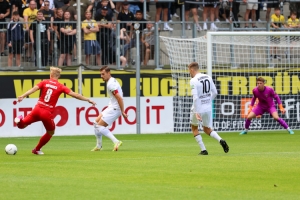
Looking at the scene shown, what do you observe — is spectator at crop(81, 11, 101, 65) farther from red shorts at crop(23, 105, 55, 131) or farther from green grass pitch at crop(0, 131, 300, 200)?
red shorts at crop(23, 105, 55, 131)

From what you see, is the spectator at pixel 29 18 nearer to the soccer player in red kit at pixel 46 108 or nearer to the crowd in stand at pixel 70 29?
the crowd in stand at pixel 70 29

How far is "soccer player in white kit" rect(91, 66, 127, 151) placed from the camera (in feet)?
58.1

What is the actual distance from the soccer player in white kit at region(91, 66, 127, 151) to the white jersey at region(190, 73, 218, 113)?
2.26m

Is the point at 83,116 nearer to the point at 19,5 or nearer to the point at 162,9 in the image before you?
the point at 19,5

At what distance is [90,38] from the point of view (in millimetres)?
26844

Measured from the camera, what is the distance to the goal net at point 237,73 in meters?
26.6

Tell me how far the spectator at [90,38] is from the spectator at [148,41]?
1.72m

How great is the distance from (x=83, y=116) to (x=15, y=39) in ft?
11.3

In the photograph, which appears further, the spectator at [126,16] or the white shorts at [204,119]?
the spectator at [126,16]

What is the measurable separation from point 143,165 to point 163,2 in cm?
1677

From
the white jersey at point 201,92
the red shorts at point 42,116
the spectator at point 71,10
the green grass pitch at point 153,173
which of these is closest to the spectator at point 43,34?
the spectator at point 71,10

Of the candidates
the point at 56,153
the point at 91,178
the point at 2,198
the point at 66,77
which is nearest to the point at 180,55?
the point at 66,77

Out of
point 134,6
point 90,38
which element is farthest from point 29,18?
→ point 134,6

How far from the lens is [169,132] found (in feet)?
87.5
